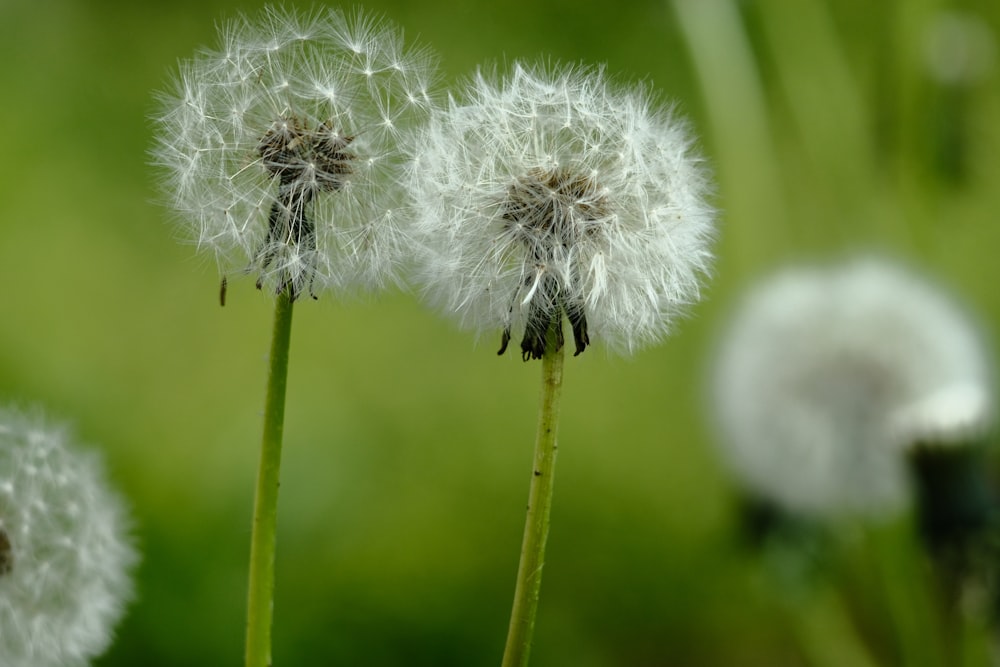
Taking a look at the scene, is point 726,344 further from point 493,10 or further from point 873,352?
point 493,10

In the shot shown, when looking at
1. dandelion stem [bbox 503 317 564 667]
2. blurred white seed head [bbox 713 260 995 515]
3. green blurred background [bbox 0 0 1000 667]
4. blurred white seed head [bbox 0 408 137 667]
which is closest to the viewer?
dandelion stem [bbox 503 317 564 667]

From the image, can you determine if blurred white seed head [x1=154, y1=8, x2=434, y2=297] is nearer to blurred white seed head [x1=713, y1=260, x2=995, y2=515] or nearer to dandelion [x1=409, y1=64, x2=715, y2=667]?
dandelion [x1=409, y1=64, x2=715, y2=667]

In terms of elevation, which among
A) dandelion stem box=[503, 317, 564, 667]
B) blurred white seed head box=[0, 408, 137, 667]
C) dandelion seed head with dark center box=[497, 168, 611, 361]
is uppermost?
dandelion seed head with dark center box=[497, 168, 611, 361]

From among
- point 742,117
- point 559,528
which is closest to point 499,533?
point 559,528

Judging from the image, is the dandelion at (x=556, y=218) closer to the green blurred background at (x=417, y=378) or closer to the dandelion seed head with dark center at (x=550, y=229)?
the dandelion seed head with dark center at (x=550, y=229)

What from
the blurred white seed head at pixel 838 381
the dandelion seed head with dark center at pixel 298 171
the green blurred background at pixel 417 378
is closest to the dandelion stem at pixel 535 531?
the dandelion seed head with dark center at pixel 298 171

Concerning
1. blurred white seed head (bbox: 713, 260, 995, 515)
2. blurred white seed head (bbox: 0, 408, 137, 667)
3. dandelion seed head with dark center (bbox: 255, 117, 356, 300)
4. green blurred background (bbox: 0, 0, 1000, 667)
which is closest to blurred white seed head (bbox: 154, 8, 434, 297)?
dandelion seed head with dark center (bbox: 255, 117, 356, 300)

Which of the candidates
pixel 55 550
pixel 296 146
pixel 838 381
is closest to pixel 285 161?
pixel 296 146
